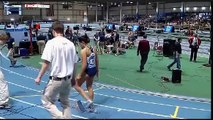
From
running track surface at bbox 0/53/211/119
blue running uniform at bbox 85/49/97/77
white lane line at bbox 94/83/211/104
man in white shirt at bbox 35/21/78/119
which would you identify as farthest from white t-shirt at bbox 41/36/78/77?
white lane line at bbox 94/83/211/104

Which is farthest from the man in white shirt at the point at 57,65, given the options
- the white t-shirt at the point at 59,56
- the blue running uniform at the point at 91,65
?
the blue running uniform at the point at 91,65

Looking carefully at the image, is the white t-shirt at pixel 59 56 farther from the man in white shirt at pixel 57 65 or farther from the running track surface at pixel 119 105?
the running track surface at pixel 119 105

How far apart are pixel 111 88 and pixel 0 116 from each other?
444cm

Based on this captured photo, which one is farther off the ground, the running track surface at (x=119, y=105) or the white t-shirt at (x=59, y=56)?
the white t-shirt at (x=59, y=56)

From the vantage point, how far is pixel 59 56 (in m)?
5.54

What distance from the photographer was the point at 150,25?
4212 centimetres

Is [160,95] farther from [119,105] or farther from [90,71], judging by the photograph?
[90,71]

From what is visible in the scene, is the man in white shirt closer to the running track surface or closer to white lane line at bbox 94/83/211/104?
the running track surface

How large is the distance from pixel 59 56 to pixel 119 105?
387cm

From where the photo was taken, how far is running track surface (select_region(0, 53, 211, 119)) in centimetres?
799

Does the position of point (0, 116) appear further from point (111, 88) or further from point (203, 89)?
point (203, 89)

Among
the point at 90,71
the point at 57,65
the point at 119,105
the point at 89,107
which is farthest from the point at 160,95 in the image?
the point at 57,65

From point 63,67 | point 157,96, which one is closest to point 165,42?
point 157,96

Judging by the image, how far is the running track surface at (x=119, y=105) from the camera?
7.99 metres
